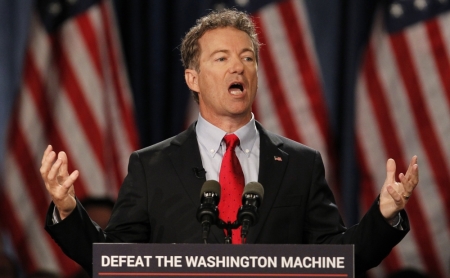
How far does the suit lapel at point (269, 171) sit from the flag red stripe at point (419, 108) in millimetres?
2512

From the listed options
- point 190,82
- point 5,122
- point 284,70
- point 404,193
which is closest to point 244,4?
point 284,70

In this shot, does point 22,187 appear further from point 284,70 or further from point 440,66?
point 440,66

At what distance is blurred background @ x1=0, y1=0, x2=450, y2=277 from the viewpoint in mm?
5277

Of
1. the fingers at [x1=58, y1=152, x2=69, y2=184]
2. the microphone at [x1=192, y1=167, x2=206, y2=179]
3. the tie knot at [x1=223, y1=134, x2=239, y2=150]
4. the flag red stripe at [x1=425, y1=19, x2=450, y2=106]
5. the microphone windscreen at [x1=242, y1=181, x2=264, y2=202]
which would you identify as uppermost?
the flag red stripe at [x1=425, y1=19, x2=450, y2=106]

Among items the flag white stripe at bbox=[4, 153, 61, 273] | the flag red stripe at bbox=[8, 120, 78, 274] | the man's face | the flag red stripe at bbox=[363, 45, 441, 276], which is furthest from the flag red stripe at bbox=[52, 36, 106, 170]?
the man's face

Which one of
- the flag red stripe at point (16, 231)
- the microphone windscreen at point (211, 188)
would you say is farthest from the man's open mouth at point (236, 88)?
the flag red stripe at point (16, 231)

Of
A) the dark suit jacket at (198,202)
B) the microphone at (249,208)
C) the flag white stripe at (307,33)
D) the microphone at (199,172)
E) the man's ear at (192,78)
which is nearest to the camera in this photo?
the microphone at (249,208)

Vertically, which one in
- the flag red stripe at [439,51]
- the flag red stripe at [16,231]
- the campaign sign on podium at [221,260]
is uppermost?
the flag red stripe at [439,51]

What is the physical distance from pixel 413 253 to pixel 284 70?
141 centimetres

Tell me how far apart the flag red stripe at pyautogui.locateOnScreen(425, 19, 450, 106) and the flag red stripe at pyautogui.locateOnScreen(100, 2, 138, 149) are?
195 centimetres

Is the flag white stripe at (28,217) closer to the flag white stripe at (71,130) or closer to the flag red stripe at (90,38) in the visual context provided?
the flag white stripe at (71,130)

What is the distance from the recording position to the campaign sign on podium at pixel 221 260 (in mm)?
2131

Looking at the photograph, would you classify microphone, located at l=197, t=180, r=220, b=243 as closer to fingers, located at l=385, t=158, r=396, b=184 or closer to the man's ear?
fingers, located at l=385, t=158, r=396, b=184

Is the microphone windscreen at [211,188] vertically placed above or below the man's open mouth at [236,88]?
below
